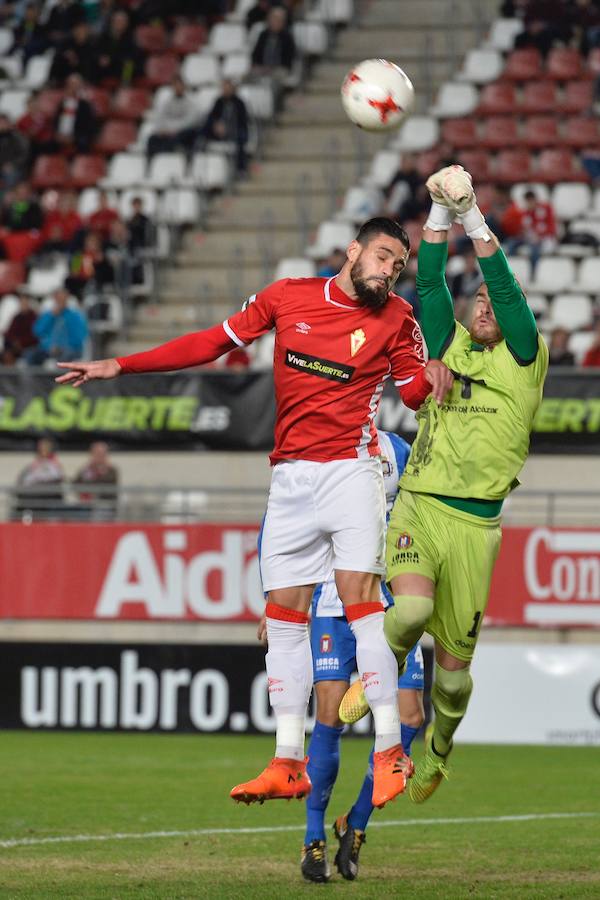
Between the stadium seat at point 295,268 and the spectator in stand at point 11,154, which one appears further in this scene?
the spectator in stand at point 11,154

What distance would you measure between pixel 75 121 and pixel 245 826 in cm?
1583

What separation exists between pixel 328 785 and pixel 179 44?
748 inches

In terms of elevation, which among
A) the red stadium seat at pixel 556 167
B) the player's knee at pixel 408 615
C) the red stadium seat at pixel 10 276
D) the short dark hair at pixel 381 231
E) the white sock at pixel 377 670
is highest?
the red stadium seat at pixel 556 167

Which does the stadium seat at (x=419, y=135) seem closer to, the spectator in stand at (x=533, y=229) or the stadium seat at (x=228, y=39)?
the spectator in stand at (x=533, y=229)

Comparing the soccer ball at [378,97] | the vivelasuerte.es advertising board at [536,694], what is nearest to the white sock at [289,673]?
the soccer ball at [378,97]

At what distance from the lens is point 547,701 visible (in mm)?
15867

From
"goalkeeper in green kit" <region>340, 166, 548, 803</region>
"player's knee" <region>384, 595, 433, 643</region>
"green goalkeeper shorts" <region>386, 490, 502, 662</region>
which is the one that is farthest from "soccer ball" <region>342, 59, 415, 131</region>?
"player's knee" <region>384, 595, 433, 643</region>

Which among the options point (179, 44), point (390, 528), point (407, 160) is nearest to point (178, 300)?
point (407, 160)

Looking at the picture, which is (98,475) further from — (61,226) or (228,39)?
(228,39)

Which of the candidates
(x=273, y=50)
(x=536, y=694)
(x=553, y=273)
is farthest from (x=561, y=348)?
(x=273, y=50)

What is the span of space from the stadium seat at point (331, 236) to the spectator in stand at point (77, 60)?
5765 mm

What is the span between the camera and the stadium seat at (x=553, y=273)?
20.2 metres

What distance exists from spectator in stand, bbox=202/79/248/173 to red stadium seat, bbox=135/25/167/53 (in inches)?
111

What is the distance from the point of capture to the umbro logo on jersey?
7.87 metres
